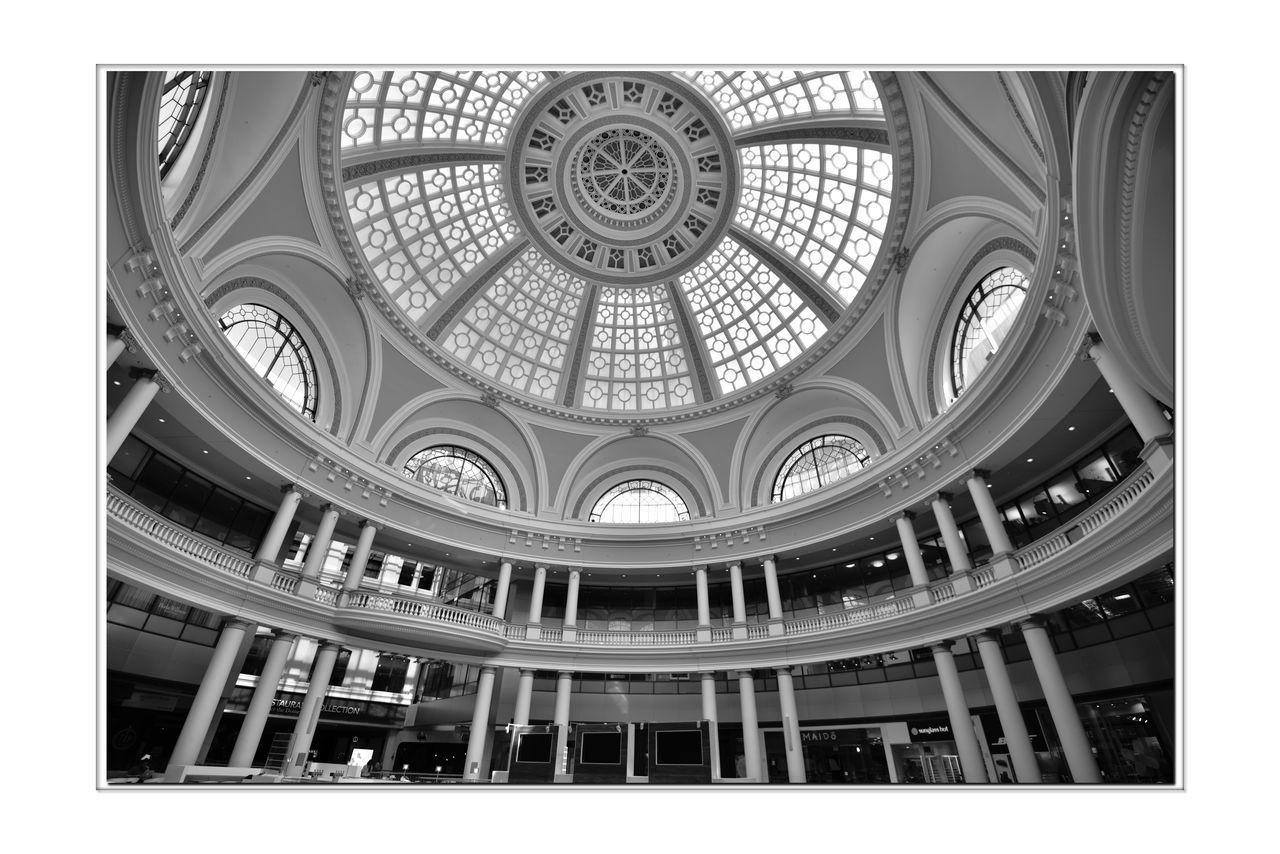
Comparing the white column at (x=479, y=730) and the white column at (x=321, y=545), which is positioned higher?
the white column at (x=321, y=545)

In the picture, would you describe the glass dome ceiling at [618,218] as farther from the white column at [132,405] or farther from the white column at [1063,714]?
the white column at [1063,714]

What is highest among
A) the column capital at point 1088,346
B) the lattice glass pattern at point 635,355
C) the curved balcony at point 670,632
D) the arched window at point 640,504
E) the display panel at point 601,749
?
the lattice glass pattern at point 635,355

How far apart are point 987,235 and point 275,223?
24.0 meters

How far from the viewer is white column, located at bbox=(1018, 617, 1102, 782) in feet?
43.7

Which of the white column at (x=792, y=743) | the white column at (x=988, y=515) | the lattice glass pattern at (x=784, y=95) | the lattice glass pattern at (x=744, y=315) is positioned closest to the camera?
the white column at (x=988, y=515)

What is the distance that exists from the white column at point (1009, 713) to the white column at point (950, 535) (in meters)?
2.14

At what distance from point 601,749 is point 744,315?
21.8 meters

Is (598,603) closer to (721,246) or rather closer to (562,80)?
(721,246)

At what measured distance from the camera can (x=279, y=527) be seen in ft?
62.3

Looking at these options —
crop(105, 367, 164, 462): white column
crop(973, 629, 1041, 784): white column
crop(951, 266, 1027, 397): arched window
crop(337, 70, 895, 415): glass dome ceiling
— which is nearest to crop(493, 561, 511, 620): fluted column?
crop(337, 70, 895, 415): glass dome ceiling

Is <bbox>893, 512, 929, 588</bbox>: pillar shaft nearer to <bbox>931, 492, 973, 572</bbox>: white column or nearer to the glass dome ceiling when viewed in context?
<bbox>931, 492, 973, 572</bbox>: white column

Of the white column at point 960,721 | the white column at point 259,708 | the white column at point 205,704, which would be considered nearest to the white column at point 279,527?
the white column at point 205,704

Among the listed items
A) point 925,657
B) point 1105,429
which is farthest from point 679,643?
point 1105,429

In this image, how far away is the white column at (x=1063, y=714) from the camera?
524 inches
